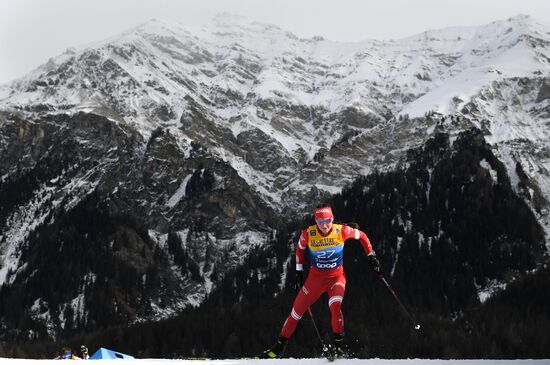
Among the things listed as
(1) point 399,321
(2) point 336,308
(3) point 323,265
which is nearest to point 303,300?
(2) point 336,308

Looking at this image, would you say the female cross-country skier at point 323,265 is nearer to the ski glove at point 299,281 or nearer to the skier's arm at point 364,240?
the skier's arm at point 364,240

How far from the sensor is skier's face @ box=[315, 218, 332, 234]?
20781mm

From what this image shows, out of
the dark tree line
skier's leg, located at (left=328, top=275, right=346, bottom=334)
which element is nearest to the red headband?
skier's leg, located at (left=328, top=275, right=346, bottom=334)

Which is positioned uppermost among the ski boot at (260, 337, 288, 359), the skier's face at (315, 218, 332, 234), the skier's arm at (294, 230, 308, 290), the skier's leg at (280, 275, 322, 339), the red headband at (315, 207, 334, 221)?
the red headband at (315, 207, 334, 221)

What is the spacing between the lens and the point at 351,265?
193m

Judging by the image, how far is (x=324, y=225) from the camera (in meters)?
20.8

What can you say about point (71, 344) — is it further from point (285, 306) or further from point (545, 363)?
point (545, 363)

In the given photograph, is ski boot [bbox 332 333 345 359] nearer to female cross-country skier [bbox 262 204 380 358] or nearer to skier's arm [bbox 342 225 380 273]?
female cross-country skier [bbox 262 204 380 358]

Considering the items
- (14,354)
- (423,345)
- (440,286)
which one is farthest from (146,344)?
(440,286)

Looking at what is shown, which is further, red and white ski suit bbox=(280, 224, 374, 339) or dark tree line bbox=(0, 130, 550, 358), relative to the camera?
dark tree line bbox=(0, 130, 550, 358)

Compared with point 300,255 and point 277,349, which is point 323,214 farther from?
point 277,349

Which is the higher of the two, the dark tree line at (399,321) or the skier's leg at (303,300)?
the skier's leg at (303,300)

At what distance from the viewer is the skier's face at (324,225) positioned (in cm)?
2078

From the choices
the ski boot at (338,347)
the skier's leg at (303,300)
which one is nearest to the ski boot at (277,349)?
the skier's leg at (303,300)
